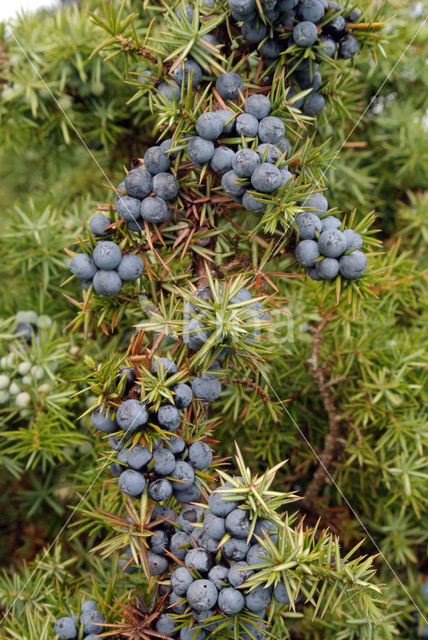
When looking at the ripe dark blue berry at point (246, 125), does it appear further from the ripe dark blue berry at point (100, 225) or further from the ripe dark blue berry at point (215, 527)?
the ripe dark blue berry at point (215, 527)

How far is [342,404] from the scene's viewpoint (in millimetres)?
791

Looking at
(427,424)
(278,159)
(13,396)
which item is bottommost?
(13,396)

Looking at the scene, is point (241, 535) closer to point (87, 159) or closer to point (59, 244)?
point (59, 244)

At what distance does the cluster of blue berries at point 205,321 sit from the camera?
46cm

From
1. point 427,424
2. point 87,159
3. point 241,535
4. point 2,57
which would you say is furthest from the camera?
point 87,159

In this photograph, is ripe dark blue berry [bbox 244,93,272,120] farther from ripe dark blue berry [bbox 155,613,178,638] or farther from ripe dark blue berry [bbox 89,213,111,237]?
ripe dark blue berry [bbox 155,613,178,638]

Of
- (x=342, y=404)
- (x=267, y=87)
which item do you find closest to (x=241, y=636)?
(x=342, y=404)

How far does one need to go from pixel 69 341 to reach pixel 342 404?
0.45 m

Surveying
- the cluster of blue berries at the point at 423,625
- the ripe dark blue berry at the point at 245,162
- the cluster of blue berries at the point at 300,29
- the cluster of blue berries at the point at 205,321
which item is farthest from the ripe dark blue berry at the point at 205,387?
the cluster of blue berries at the point at 423,625

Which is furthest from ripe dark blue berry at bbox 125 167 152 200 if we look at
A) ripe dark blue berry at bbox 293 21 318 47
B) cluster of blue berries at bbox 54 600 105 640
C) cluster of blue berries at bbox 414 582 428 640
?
cluster of blue berries at bbox 414 582 428 640

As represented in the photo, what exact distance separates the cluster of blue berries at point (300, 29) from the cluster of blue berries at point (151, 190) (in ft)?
0.48

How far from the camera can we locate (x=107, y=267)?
1.71 feet

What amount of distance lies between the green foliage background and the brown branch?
2 cm

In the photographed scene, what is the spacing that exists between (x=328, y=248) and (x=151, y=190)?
0.19 meters
